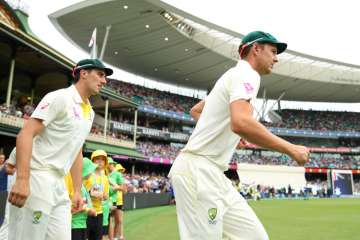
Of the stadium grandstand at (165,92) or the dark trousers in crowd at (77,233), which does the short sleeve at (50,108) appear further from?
the stadium grandstand at (165,92)

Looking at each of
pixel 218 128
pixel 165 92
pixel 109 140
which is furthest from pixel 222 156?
pixel 165 92

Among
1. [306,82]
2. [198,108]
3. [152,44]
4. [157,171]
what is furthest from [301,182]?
[198,108]

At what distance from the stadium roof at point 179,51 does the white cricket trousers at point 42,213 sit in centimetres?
3561

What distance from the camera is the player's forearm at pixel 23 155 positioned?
3172 millimetres

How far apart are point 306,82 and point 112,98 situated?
3855 cm

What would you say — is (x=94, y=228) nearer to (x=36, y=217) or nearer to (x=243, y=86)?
(x=36, y=217)

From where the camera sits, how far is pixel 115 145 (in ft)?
113

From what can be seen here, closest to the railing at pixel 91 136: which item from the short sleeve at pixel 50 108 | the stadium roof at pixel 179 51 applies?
the stadium roof at pixel 179 51

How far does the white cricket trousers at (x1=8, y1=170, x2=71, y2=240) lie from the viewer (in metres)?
3.46

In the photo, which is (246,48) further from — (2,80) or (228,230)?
(2,80)

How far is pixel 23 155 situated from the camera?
326 centimetres

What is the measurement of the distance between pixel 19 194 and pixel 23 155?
346 millimetres

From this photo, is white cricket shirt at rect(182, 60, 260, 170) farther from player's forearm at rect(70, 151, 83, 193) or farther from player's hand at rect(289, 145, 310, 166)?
player's forearm at rect(70, 151, 83, 193)

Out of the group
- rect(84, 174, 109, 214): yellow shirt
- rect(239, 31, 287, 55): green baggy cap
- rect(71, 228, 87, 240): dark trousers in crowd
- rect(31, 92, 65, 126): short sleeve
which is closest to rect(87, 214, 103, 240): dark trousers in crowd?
rect(84, 174, 109, 214): yellow shirt
